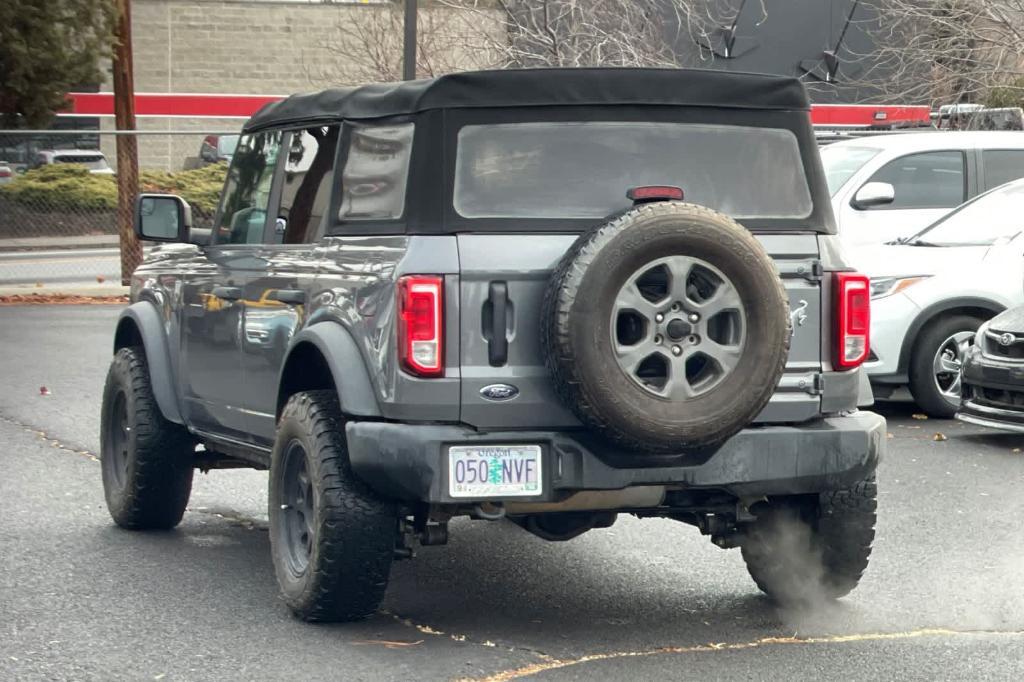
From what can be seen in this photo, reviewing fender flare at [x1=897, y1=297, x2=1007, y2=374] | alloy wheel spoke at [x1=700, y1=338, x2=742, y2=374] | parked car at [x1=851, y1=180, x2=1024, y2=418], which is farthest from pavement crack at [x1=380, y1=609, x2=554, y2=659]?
fender flare at [x1=897, y1=297, x2=1007, y2=374]

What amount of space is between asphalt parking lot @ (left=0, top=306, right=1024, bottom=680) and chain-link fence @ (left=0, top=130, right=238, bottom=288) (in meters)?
14.9

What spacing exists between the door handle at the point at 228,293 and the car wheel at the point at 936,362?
617cm

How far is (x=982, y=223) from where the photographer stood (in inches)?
507

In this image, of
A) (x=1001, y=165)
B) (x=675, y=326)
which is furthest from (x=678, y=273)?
(x=1001, y=165)

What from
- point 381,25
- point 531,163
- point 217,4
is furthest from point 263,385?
point 217,4

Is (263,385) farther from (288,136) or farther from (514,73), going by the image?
(514,73)

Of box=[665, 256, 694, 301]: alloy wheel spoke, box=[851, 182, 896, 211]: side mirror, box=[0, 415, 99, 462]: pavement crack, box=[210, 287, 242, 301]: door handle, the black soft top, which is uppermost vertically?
the black soft top

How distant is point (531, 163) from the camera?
5898 mm

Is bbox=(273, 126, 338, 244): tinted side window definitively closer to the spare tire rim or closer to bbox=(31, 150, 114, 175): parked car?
the spare tire rim

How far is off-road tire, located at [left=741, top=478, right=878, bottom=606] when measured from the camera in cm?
638

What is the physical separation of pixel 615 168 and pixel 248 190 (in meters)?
2.17

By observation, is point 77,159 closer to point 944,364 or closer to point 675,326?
point 944,364

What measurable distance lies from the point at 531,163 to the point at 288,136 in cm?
153

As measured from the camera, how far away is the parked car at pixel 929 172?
49.1 ft
